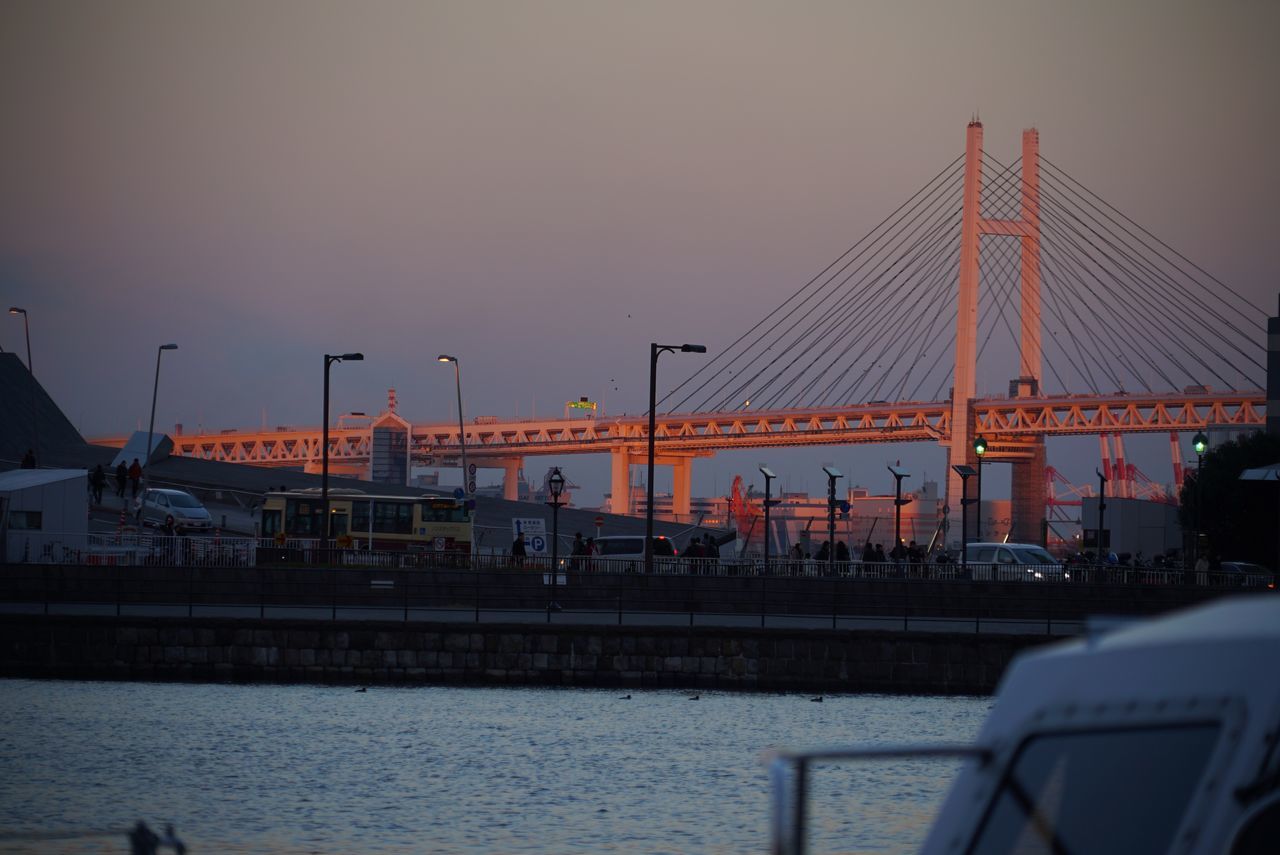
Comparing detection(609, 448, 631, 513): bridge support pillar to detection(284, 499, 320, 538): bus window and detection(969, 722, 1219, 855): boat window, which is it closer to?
detection(284, 499, 320, 538): bus window

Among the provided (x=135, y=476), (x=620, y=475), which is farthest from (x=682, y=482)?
(x=135, y=476)

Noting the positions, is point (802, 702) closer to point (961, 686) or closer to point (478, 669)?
point (961, 686)

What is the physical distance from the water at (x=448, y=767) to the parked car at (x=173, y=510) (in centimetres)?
2428

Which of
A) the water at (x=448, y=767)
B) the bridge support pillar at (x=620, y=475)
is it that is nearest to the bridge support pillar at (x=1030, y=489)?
the bridge support pillar at (x=620, y=475)

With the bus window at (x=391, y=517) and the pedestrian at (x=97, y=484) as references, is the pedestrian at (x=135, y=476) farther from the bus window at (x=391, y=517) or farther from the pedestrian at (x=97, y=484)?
the bus window at (x=391, y=517)

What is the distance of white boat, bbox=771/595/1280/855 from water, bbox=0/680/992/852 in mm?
12010

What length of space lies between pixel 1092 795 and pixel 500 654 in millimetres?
25974

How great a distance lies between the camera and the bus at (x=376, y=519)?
44.4 meters

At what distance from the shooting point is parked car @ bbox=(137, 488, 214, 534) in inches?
2050

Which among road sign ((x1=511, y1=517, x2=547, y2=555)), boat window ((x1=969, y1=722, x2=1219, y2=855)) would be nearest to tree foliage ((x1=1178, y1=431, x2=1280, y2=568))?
road sign ((x1=511, y1=517, x2=547, y2=555))

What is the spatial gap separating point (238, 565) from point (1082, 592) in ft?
57.7

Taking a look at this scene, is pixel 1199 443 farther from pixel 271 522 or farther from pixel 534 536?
pixel 271 522

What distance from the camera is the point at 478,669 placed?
2848cm

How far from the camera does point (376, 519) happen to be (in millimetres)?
45062
